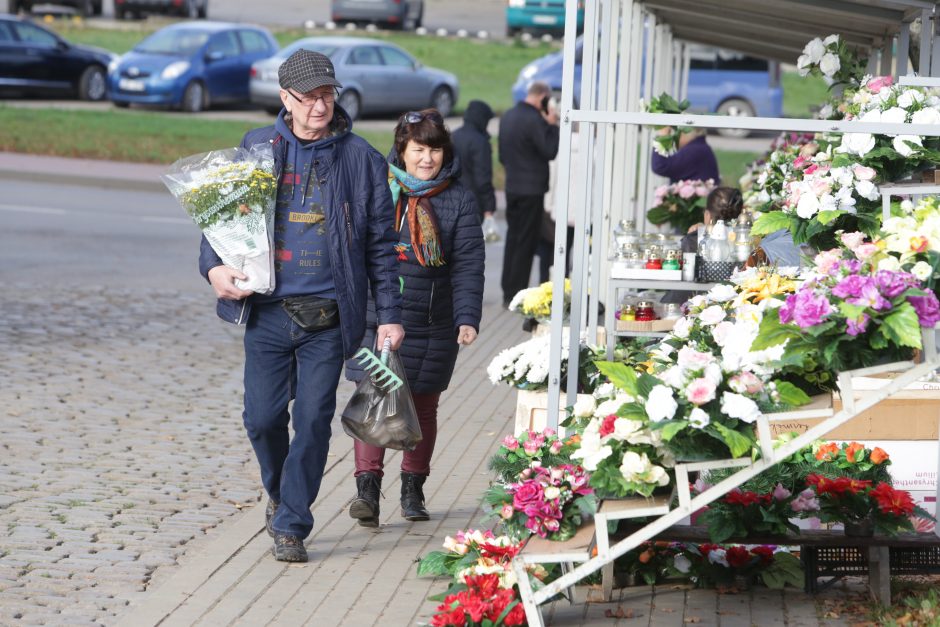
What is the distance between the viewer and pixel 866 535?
5.49 m

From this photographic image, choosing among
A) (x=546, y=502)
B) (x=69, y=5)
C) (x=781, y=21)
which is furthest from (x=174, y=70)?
(x=546, y=502)

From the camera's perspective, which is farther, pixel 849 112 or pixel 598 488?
pixel 849 112

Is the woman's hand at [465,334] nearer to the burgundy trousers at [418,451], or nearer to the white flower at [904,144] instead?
the burgundy trousers at [418,451]

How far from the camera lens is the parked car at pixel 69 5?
126 feet

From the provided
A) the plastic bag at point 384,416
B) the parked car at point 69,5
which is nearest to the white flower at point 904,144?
the plastic bag at point 384,416

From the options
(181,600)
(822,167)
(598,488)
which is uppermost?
(822,167)

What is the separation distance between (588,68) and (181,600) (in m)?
2.62

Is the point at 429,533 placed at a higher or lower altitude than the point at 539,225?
lower

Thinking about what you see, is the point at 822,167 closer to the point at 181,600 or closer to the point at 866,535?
the point at 866,535

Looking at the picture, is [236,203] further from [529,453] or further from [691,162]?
[691,162]

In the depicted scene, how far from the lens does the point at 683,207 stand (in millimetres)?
10656

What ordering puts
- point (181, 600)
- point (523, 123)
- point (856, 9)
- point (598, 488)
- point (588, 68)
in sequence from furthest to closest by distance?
point (523, 123) < point (856, 9) < point (588, 68) < point (181, 600) < point (598, 488)

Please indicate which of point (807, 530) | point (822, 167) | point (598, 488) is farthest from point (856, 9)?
point (598, 488)

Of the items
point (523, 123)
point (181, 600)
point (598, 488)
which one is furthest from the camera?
point (523, 123)
